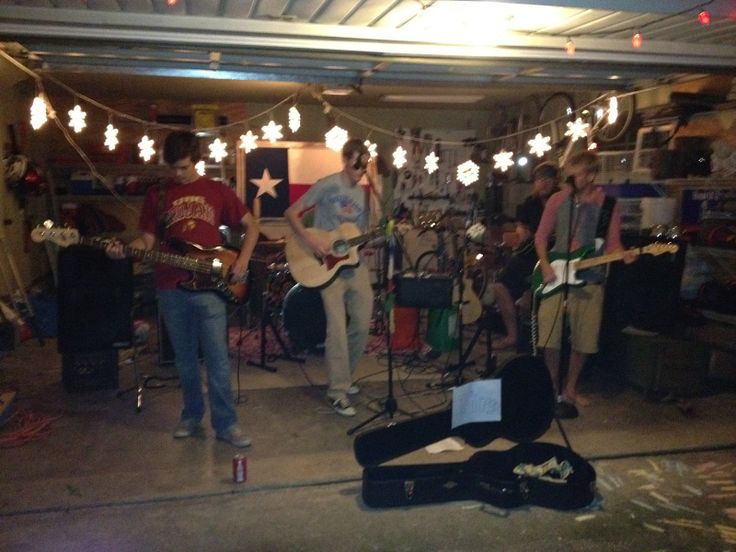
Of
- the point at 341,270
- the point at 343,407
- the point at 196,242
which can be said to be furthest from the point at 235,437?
the point at 341,270

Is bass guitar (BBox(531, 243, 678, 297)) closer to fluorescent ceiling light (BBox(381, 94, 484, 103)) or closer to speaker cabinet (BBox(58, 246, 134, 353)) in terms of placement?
speaker cabinet (BBox(58, 246, 134, 353))

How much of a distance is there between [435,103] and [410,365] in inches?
180

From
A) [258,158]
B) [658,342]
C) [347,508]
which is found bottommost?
[347,508]

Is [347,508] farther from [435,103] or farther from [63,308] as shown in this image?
[435,103]

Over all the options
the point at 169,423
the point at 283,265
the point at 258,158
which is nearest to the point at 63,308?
the point at 169,423

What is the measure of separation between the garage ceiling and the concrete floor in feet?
8.34

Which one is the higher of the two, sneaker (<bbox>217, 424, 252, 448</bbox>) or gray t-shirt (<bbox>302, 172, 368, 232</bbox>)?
gray t-shirt (<bbox>302, 172, 368, 232</bbox>)

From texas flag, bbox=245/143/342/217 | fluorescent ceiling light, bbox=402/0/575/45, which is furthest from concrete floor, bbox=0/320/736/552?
texas flag, bbox=245/143/342/217

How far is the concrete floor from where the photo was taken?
3172 millimetres

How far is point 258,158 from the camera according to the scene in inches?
357

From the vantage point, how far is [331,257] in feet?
15.5

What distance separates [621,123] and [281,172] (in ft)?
14.9

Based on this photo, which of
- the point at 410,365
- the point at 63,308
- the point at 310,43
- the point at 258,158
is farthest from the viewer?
the point at 258,158

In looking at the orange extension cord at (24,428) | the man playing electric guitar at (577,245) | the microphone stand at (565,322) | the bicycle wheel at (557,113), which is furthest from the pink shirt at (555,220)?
the orange extension cord at (24,428)
